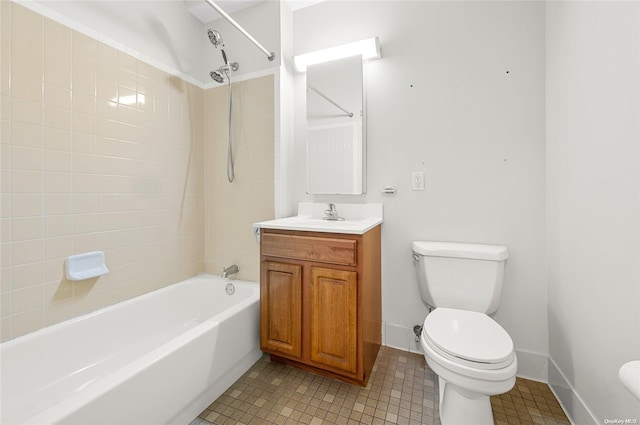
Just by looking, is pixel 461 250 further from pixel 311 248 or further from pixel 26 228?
pixel 26 228

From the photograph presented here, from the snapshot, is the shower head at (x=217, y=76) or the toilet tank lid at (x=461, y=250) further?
the shower head at (x=217, y=76)

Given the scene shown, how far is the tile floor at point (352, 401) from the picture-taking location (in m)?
1.28

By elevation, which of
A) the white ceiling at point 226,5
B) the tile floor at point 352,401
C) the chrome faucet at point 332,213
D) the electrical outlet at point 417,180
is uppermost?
the white ceiling at point 226,5

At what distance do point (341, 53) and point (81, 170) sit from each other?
1722 mm

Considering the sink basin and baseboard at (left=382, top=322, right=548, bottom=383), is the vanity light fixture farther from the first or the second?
baseboard at (left=382, top=322, right=548, bottom=383)

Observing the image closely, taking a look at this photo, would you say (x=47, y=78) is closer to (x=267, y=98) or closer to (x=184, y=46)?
(x=184, y=46)

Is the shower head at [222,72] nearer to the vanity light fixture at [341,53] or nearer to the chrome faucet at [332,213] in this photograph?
the vanity light fixture at [341,53]

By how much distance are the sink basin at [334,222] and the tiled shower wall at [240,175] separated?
0.28m

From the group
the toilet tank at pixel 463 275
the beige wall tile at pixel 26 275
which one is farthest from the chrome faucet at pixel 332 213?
the beige wall tile at pixel 26 275

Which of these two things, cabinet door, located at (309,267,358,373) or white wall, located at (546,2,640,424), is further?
cabinet door, located at (309,267,358,373)

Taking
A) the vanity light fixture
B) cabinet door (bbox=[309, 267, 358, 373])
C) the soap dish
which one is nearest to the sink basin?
cabinet door (bbox=[309, 267, 358, 373])

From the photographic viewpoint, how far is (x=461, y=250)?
150 centimetres

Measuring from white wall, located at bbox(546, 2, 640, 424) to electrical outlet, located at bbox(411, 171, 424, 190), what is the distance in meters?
0.65

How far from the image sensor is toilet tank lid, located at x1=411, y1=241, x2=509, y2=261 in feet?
4.77
